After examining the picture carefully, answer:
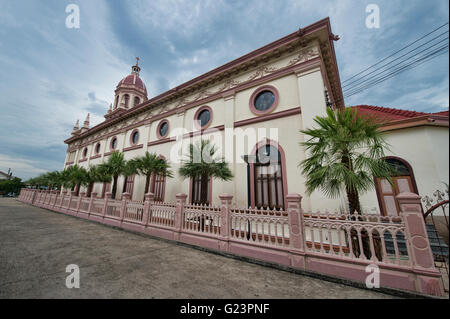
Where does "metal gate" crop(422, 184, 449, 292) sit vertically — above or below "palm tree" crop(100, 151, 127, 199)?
below

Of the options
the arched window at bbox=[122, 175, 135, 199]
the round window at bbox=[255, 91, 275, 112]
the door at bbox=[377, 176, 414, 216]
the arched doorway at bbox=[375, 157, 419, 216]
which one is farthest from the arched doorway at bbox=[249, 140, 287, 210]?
the arched window at bbox=[122, 175, 135, 199]

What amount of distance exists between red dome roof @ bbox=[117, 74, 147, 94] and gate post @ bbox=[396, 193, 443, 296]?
2589 centimetres

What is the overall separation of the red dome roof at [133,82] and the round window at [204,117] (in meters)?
17.0

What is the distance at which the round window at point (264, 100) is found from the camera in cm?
764

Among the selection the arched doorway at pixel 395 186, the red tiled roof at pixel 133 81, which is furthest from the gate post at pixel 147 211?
the red tiled roof at pixel 133 81

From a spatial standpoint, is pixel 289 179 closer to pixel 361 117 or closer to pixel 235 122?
pixel 361 117

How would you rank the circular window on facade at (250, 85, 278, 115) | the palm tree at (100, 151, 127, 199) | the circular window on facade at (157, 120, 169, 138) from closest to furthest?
the circular window on facade at (250, 85, 278, 115) → the palm tree at (100, 151, 127, 199) → the circular window on facade at (157, 120, 169, 138)

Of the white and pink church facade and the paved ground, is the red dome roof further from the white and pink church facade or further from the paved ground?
the paved ground

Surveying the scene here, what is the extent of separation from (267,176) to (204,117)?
4977 millimetres

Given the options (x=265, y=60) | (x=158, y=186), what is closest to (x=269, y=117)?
(x=265, y=60)

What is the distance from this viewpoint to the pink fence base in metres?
2.85

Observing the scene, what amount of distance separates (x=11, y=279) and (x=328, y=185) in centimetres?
638

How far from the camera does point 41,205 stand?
1591cm
